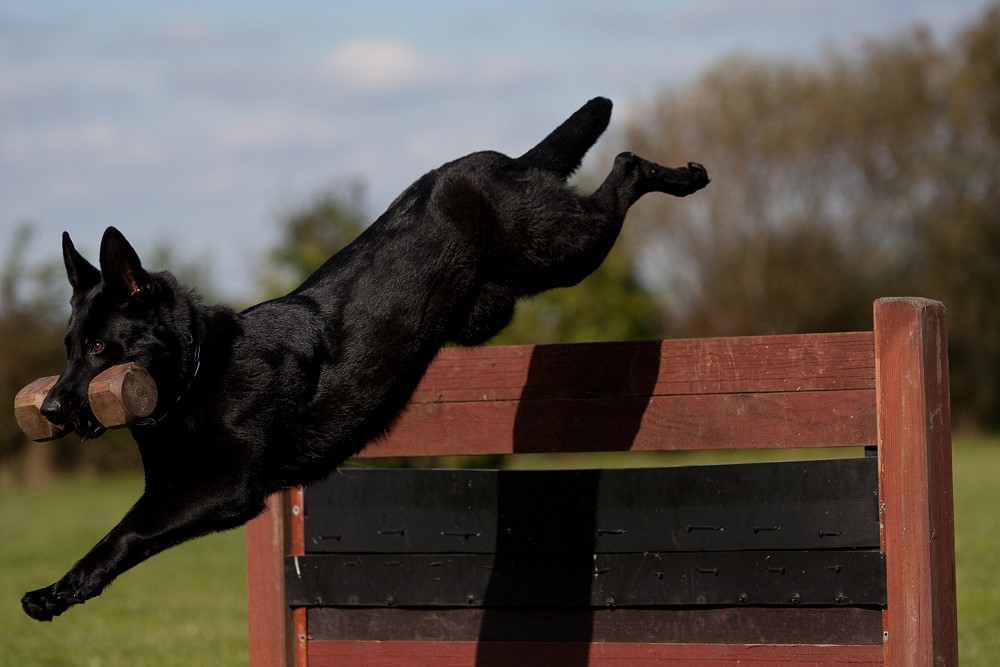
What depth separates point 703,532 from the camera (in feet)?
12.0

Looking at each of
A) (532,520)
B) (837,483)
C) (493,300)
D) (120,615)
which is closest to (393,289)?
(493,300)

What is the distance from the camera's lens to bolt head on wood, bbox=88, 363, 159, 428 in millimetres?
3209

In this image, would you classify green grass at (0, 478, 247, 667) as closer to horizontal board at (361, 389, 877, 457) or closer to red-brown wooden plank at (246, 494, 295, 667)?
red-brown wooden plank at (246, 494, 295, 667)

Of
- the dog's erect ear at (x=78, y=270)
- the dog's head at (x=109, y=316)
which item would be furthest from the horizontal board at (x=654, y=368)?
the dog's erect ear at (x=78, y=270)

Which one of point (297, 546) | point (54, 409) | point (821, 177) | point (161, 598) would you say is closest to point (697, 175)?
point (297, 546)

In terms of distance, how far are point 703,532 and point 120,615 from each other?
5.66 m

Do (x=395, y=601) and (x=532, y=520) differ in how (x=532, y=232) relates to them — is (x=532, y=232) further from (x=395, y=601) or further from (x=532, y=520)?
(x=395, y=601)

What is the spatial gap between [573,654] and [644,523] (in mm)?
511

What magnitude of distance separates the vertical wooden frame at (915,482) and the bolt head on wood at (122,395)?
7.22 ft

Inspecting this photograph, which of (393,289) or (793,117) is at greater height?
(793,117)

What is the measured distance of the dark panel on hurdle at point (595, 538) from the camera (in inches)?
139

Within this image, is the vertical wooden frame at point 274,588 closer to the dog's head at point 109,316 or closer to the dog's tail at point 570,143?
the dog's head at point 109,316

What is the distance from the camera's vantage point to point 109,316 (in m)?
3.49

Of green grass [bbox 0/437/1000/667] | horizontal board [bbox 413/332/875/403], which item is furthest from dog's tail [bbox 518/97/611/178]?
green grass [bbox 0/437/1000/667]
